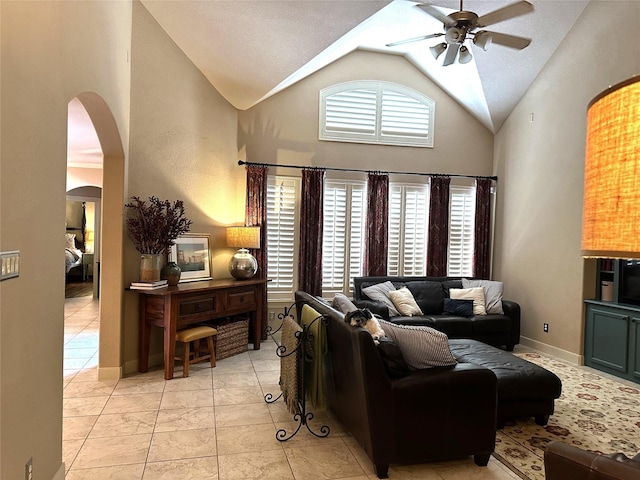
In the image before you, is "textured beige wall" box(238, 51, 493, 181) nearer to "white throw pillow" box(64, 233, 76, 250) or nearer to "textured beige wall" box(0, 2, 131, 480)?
"textured beige wall" box(0, 2, 131, 480)

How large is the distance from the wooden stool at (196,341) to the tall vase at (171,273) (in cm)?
54

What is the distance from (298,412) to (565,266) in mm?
4005

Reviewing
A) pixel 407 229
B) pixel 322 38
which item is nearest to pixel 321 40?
pixel 322 38

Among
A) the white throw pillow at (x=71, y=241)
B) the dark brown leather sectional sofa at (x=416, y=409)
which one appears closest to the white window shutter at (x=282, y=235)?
the dark brown leather sectional sofa at (x=416, y=409)

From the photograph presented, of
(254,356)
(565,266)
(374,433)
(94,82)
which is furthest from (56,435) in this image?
(565,266)

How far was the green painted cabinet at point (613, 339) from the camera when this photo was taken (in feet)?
15.7

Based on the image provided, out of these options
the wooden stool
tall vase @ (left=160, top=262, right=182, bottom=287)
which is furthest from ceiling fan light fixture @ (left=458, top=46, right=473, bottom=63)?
the wooden stool

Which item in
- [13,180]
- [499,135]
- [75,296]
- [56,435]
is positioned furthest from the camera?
[75,296]

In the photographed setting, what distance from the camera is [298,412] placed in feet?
11.5

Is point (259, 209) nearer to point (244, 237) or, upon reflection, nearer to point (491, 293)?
point (244, 237)

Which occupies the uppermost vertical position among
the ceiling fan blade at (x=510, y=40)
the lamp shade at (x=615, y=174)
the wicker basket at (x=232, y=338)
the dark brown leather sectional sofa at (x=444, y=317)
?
the ceiling fan blade at (x=510, y=40)

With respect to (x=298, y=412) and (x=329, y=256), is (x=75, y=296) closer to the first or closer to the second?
(x=329, y=256)

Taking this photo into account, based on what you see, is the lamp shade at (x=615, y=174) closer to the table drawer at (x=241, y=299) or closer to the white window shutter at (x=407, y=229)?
the table drawer at (x=241, y=299)

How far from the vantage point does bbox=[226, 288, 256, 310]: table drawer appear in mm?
5293
